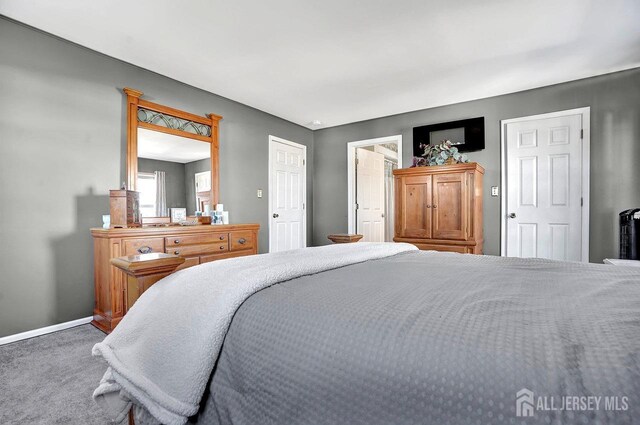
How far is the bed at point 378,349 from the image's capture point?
54cm

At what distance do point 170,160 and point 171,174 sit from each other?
0.16 m

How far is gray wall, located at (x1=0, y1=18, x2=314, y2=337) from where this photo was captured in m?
2.43

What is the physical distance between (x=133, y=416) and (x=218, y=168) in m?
3.09

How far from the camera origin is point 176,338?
922 mm

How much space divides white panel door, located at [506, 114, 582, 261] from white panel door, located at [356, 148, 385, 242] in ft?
6.63

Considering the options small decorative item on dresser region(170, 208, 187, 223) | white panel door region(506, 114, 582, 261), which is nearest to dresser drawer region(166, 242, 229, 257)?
small decorative item on dresser region(170, 208, 187, 223)

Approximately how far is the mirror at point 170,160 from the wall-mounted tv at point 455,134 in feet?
8.89

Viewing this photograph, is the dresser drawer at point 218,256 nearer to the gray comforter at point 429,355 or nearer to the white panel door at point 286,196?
the white panel door at point 286,196

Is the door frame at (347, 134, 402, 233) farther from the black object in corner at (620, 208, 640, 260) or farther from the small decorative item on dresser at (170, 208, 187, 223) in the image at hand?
the black object in corner at (620, 208, 640, 260)

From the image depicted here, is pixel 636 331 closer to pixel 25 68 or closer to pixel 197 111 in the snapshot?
pixel 25 68

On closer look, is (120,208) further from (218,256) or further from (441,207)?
(441,207)

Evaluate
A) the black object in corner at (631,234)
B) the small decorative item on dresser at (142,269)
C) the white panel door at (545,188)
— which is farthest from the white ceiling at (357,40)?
the small decorative item on dresser at (142,269)

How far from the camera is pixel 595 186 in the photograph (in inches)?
134

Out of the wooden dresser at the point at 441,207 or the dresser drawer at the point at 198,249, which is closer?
the dresser drawer at the point at 198,249
